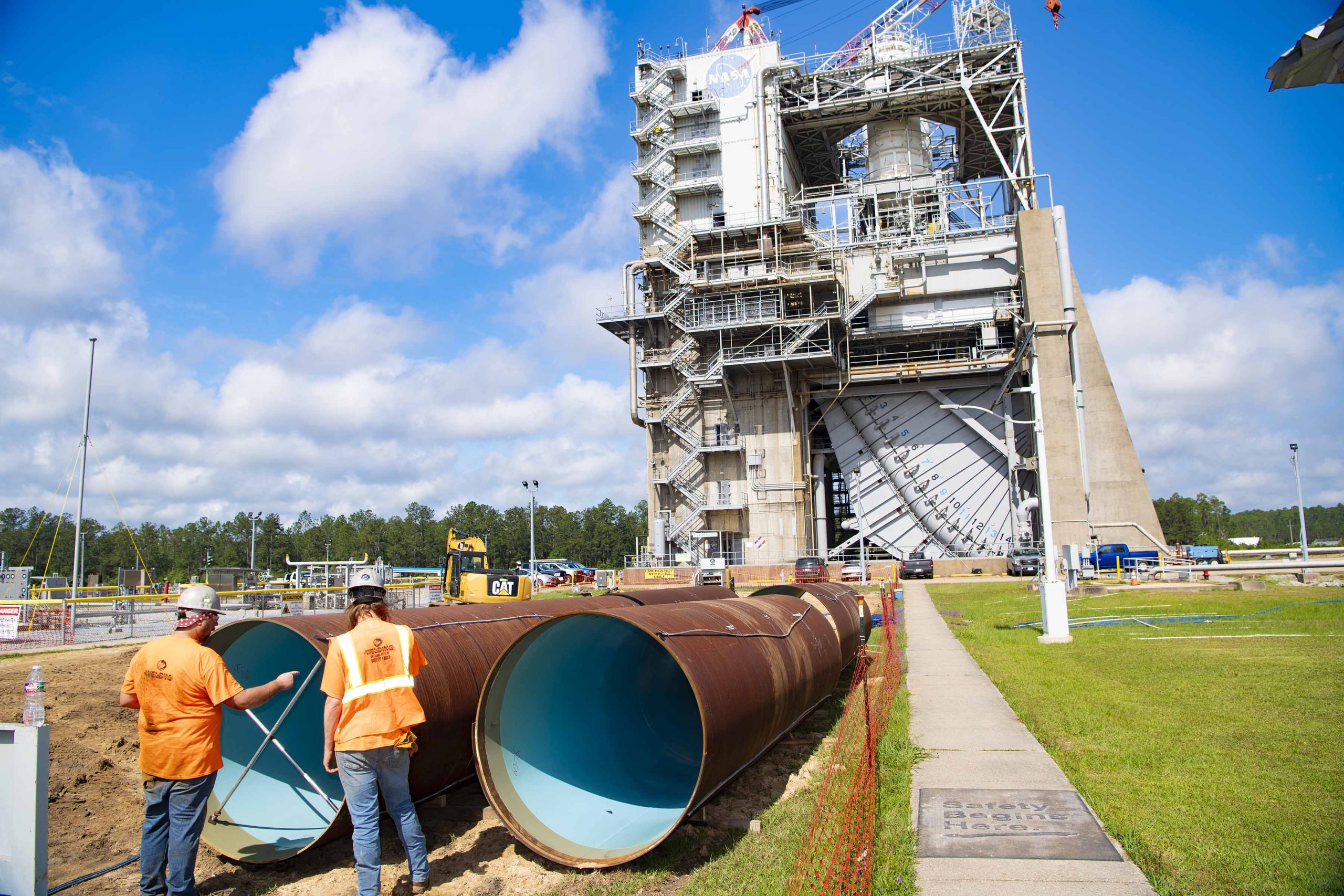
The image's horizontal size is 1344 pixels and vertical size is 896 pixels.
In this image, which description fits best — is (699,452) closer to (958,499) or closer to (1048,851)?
(958,499)

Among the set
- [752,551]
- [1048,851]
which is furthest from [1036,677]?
[752,551]

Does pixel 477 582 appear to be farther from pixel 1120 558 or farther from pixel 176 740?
pixel 1120 558

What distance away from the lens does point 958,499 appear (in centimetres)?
4725

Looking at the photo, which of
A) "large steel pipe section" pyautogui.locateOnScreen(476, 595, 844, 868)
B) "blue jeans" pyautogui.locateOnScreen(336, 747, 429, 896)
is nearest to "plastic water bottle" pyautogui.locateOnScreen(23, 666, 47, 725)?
"blue jeans" pyautogui.locateOnScreen(336, 747, 429, 896)

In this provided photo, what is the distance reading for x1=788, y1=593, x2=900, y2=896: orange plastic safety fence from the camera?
5.93m

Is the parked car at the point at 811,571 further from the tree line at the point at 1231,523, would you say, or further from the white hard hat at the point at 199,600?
the tree line at the point at 1231,523

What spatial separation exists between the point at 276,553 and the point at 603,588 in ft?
318

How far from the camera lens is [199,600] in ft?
20.0

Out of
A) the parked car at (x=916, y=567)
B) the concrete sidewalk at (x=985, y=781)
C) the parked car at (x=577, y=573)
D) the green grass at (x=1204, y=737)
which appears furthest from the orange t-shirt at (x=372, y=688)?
the parked car at (x=577, y=573)

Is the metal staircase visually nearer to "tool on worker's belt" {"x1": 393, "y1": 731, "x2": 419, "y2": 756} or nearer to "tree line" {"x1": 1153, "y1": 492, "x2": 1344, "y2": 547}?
"tool on worker's belt" {"x1": 393, "y1": 731, "x2": 419, "y2": 756}

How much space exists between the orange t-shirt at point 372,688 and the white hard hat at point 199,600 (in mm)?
957

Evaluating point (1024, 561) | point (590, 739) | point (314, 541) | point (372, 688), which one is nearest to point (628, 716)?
point (590, 739)

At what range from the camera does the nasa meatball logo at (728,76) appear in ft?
160

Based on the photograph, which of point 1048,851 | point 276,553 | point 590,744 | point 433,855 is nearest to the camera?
point 1048,851
